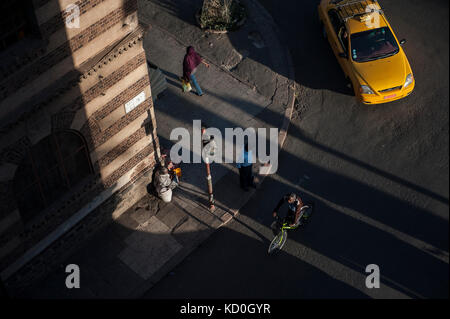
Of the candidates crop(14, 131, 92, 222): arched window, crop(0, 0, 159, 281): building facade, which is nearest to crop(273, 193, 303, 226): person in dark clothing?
Result: crop(0, 0, 159, 281): building facade

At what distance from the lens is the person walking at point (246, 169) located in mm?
17531

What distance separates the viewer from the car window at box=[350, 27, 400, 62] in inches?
816

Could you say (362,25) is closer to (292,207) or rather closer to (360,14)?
(360,14)

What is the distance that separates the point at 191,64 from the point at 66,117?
22.0 ft

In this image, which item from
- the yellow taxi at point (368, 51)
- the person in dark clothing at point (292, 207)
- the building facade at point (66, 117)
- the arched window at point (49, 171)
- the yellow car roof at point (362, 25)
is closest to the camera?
the building facade at point (66, 117)

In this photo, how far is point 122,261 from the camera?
17.3 meters

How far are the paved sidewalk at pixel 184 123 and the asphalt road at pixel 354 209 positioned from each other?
56 centimetres

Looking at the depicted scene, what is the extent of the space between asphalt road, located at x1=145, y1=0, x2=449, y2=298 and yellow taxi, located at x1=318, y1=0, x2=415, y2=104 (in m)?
0.43

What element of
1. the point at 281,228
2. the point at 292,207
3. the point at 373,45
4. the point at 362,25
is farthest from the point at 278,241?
the point at 362,25

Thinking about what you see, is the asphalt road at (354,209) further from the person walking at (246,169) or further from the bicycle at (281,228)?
the person walking at (246,169)

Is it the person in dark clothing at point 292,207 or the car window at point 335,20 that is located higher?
the car window at point 335,20

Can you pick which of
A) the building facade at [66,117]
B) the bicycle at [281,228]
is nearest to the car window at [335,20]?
the bicycle at [281,228]
